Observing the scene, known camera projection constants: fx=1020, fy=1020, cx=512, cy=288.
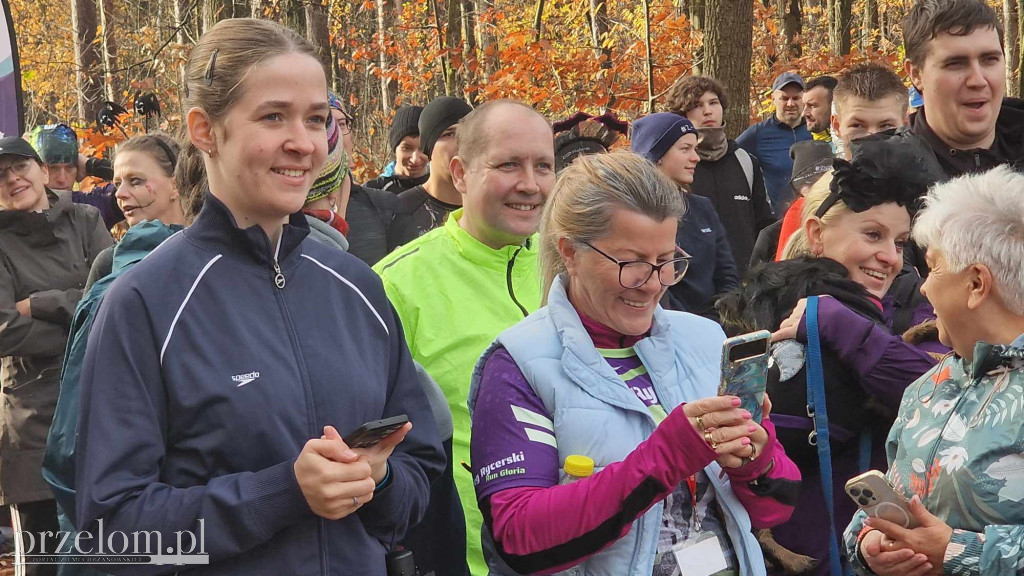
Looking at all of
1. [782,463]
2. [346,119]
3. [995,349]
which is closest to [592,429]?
[782,463]

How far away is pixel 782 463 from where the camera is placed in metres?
2.66

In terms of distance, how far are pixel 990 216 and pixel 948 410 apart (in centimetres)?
54

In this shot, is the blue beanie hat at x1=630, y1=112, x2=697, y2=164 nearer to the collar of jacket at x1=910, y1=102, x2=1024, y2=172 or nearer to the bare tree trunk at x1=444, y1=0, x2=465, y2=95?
the collar of jacket at x1=910, y1=102, x2=1024, y2=172

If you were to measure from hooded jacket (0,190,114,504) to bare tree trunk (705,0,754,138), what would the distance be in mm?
6061

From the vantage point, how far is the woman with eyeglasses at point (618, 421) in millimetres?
2391

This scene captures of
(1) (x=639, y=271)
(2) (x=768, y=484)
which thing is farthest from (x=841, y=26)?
(2) (x=768, y=484)

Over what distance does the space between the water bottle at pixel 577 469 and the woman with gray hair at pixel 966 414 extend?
0.77 m

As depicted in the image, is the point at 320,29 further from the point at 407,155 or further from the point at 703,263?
the point at 703,263

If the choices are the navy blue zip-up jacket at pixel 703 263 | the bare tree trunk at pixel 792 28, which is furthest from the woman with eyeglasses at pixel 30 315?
the bare tree trunk at pixel 792 28

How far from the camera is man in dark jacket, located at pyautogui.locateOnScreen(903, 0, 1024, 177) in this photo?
432cm

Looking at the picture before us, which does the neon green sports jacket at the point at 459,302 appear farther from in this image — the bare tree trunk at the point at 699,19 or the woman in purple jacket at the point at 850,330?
the bare tree trunk at the point at 699,19

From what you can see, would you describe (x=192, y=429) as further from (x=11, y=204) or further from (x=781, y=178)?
(x=781, y=178)

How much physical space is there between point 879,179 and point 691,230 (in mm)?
2319

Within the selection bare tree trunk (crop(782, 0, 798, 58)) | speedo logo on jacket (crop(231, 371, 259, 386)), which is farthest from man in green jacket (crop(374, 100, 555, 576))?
bare tree trunk (crop(782, 0, 798, 58))
